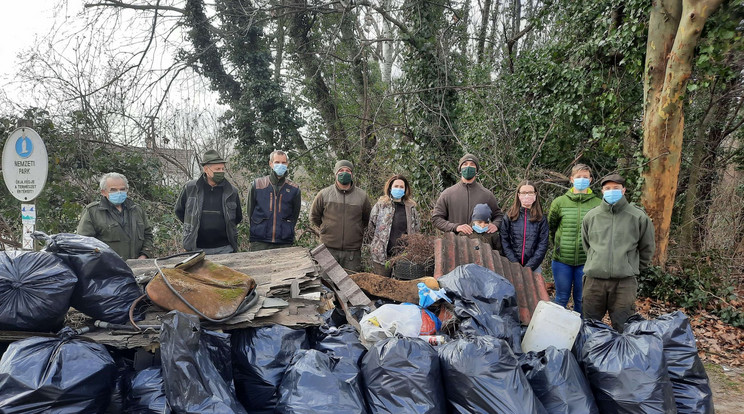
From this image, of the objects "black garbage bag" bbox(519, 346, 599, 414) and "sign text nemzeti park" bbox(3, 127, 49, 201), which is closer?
"black garbage bag" bbox(519, 346, 599, 414)

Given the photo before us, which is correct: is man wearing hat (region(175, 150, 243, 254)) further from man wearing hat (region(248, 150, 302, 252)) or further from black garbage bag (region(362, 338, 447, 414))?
black garbage bag (region(362, 338, 447, 414))

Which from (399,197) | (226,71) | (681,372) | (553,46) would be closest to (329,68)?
(226,71)

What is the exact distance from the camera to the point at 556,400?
2662 millimetres

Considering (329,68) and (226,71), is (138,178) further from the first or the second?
(329,68)

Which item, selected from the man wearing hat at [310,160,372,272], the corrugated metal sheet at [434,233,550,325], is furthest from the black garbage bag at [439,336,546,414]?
the man wearing hat at [310,160,372,272]

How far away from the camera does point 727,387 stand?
4305mm

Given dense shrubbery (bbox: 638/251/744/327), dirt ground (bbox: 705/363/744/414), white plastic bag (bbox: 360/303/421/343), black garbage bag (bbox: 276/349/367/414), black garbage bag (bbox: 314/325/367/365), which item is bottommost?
dirt ground (bbox: 705/363/744/414)

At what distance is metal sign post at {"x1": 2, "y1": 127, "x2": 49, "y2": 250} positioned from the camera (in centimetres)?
398

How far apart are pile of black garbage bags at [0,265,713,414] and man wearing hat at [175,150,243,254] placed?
1841 mm

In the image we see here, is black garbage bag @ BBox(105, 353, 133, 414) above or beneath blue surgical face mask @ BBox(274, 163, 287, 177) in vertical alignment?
beneath

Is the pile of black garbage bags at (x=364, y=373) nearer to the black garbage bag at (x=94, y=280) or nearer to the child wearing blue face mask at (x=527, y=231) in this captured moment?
the black garbage bag at (x=94, y=280)

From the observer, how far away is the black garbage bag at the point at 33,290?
2562mm

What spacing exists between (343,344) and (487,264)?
5.49 ft

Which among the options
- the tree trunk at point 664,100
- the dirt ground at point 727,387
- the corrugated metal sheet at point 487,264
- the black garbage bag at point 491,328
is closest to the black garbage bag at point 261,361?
the black garbage bag at point 491,328
